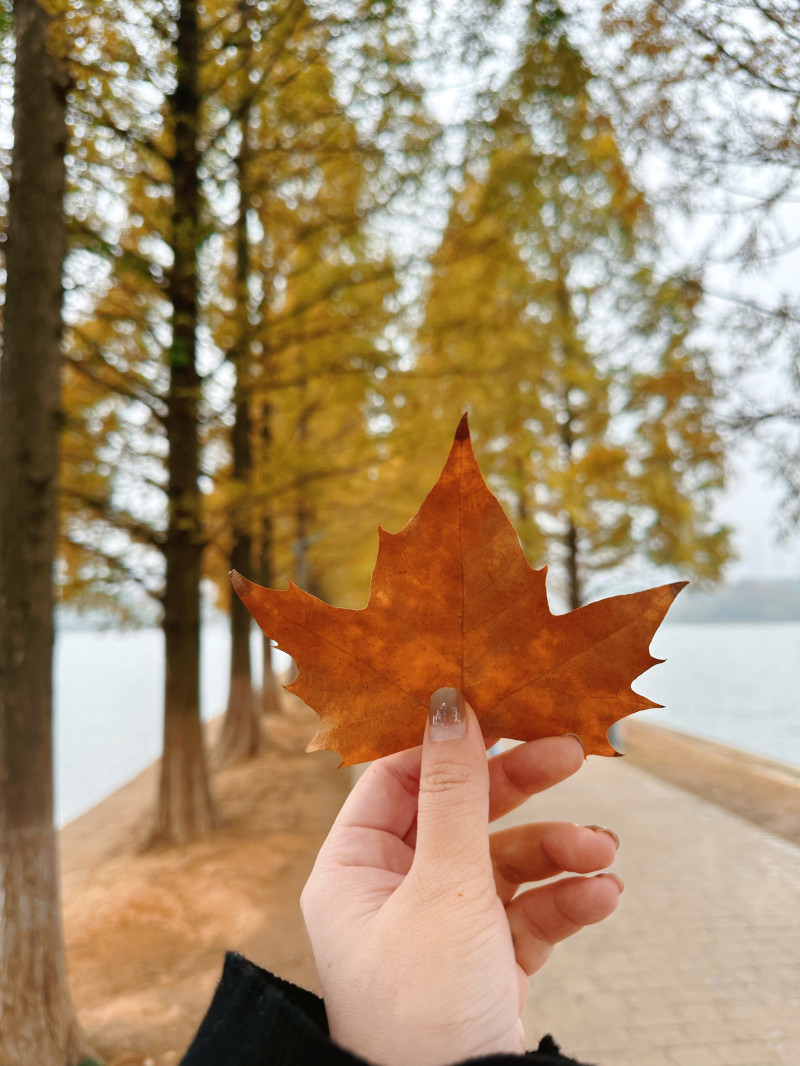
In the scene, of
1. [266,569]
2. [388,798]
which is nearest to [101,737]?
[266,569]

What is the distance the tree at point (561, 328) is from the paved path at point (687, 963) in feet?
12.2

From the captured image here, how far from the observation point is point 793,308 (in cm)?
490

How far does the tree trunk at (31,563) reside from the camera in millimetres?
3697

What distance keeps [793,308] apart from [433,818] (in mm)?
5163

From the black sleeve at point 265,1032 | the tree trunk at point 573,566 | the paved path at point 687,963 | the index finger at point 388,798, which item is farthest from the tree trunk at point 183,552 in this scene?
the tree trunk at point 573,566

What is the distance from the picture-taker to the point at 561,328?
9.71 metres

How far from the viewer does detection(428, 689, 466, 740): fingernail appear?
1.03 meters

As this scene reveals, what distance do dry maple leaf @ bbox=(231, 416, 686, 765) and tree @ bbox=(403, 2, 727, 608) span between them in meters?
4.81

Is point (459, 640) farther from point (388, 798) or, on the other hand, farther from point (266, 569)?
point (266, 569)

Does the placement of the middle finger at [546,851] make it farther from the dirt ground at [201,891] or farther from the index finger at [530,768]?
the dirt ground at [201,891]

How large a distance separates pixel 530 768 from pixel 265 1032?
572mm

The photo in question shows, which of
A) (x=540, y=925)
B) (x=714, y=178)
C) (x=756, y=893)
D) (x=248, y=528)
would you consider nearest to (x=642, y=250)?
(x=714, y=178)

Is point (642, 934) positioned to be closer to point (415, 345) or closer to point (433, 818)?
point (433, 818)

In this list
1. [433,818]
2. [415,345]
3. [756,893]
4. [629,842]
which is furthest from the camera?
[415,345]
